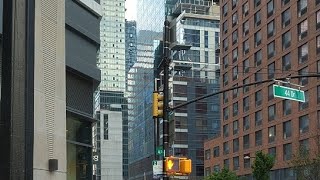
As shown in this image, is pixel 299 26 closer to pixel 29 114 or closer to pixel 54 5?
pixel 54 5

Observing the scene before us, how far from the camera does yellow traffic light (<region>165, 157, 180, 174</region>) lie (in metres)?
17.3

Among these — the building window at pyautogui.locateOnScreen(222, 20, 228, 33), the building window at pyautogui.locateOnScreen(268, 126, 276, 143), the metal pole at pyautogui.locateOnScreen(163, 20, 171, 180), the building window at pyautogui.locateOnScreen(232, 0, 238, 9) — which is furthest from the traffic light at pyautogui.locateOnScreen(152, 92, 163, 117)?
the building window at pyautogui.locateOnScreen(222, 20, 228, 33)

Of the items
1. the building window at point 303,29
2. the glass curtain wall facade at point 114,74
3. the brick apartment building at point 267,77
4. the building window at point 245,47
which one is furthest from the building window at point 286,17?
the glass curtain wall facade at point 114,74

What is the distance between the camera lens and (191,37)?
128 meters

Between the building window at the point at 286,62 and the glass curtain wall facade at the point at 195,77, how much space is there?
3942 centimetres

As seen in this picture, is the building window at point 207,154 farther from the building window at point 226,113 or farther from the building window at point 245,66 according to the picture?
the building window at point 245,66

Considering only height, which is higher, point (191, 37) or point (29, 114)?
point (191, 37)

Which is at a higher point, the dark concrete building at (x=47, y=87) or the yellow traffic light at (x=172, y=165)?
the dark concrete building at (x=47, y=87)

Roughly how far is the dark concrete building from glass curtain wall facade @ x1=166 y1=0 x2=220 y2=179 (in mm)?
89402

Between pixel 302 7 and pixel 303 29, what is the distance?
2.76m

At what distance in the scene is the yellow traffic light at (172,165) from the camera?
1731 centimetres

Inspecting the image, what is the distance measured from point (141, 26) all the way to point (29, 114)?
137 metres

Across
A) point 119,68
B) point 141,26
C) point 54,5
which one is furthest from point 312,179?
point 119,68

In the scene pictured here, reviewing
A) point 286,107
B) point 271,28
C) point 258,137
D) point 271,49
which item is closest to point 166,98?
point 286,107
